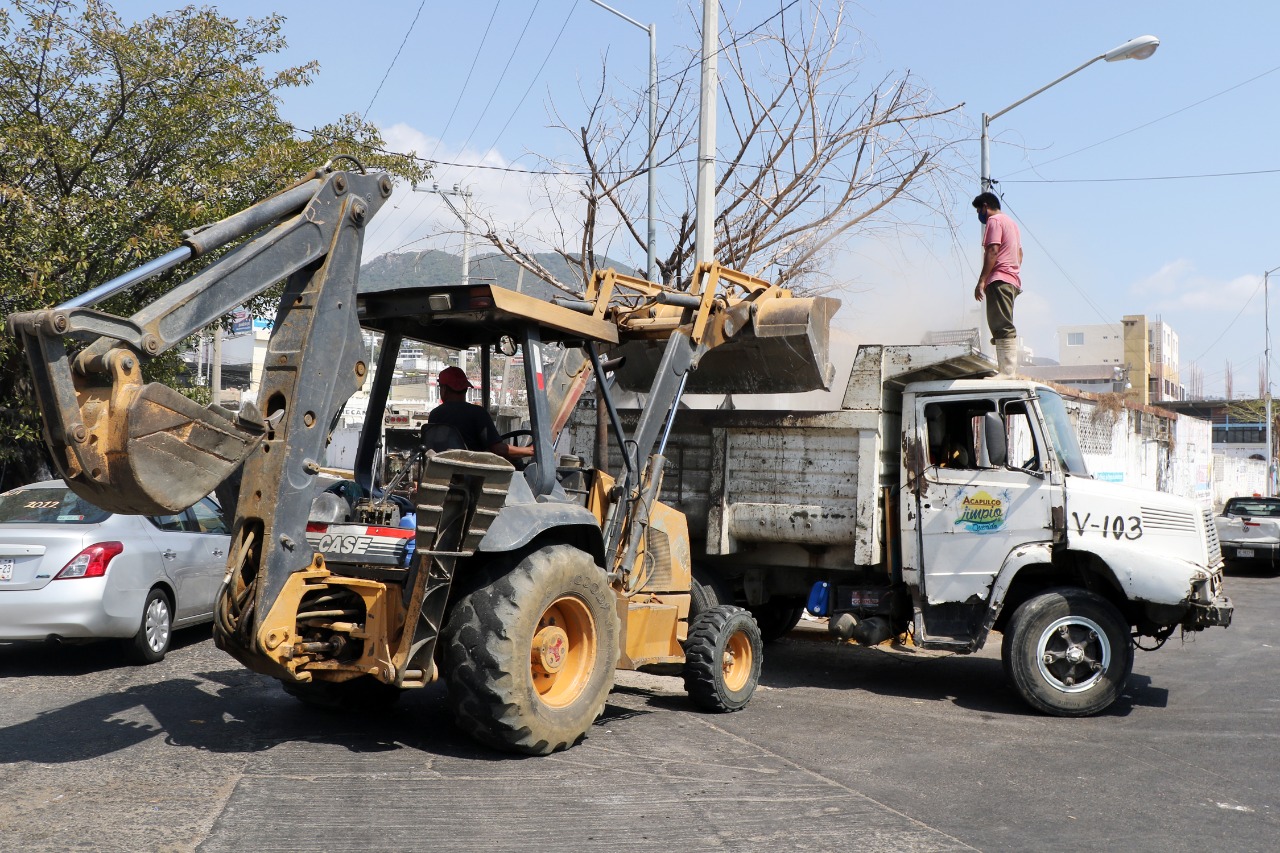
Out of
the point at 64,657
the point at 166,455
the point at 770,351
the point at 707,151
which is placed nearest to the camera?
the point at 166,455

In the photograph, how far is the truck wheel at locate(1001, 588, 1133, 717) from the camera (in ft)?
27.4

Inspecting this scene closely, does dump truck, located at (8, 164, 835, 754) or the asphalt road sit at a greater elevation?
dump truck, located at (8, 164, 835, 754)

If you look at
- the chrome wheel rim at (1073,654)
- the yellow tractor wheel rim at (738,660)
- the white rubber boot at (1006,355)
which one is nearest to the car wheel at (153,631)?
the yellow tractor wheel rim at (738,660)

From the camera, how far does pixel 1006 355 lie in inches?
396

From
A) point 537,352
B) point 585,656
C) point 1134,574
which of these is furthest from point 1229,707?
point 537,352

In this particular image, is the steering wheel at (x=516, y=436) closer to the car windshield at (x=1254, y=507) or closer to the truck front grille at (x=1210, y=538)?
the truck front grille at (x=1210, y=538)

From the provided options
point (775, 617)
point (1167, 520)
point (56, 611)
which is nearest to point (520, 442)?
point (56, 611)

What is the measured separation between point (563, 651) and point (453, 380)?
1874 mm

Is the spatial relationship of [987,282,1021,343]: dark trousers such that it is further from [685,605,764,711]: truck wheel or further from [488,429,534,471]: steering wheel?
[488,429,534,471]: steering wheel

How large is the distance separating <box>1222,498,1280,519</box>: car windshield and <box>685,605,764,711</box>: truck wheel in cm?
1798

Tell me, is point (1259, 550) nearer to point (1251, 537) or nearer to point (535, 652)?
point (1251, 537)

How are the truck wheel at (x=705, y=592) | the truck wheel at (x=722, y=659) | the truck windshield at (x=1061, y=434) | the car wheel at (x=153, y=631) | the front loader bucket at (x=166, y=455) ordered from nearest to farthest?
1. the front loader bucket at (x=166, y=455)
2. the truck wheel at (x=722, y=659)
3. the truck windshield at (x=1061, y=434)
4. the car wheel at (x=153, y=631)
5. the truck wheel at (x=705, y=592)

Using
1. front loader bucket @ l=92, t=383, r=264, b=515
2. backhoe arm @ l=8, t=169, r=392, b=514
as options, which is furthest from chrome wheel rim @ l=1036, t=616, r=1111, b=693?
front loader bucket @ l=92, t=383, r=264, b=515

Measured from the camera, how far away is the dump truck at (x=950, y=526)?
8445mm
